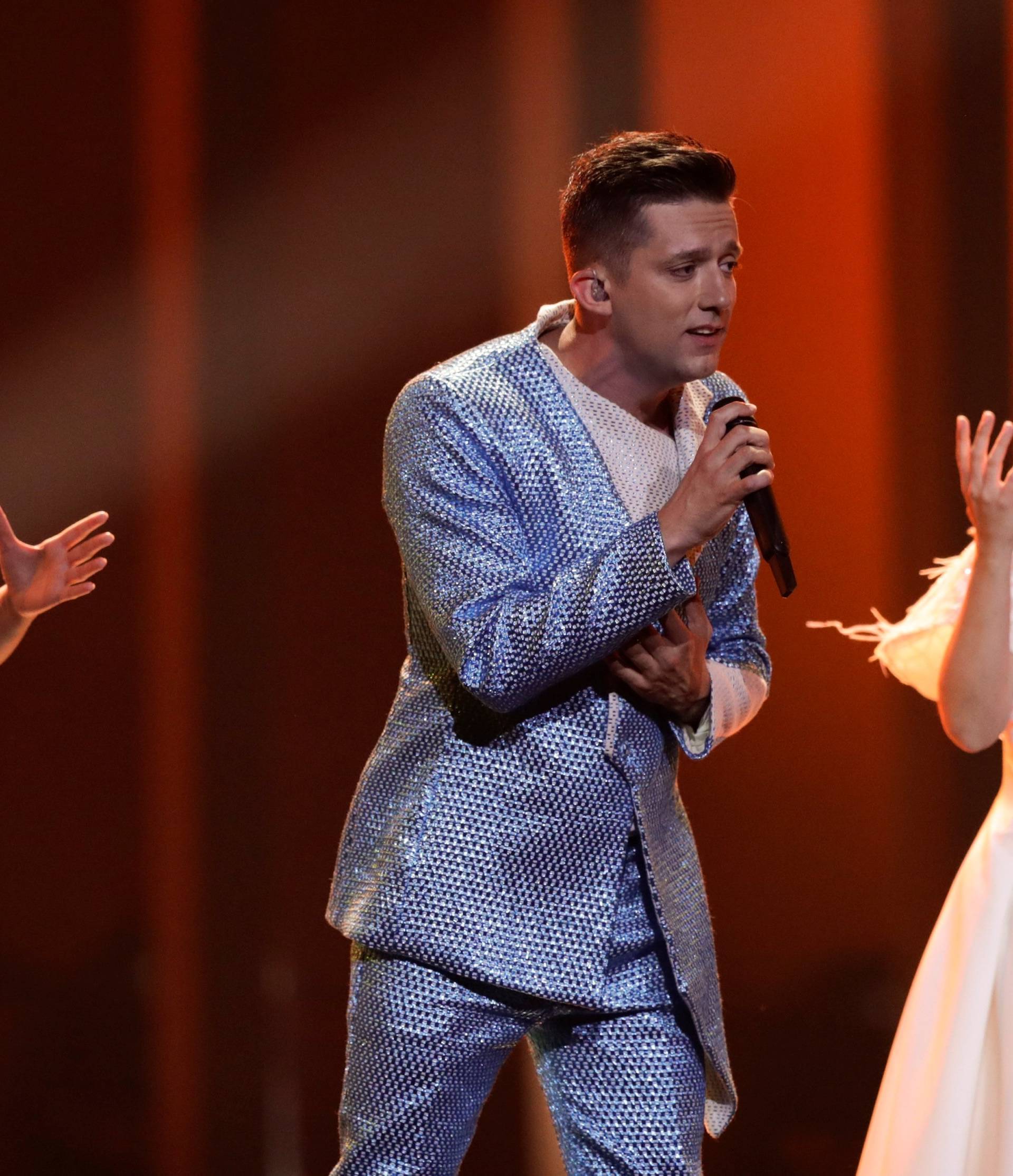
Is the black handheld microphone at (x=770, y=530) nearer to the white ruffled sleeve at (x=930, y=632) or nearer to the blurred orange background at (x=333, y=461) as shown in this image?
the white ruffled sleeve at (x=930, y=632)

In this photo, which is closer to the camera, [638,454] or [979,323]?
[638,454]

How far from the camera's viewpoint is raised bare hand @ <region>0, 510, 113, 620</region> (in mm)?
2084

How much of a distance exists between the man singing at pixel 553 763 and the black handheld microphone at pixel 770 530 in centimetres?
7

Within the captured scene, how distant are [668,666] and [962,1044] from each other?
2.38 ft

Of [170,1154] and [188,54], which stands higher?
[188,54]

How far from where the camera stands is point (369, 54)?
Result: 2.97 m

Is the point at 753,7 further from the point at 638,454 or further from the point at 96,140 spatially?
the point at 638,454

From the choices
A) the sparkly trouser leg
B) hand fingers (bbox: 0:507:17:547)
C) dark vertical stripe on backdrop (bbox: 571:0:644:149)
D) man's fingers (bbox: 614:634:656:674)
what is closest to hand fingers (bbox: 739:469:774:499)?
man's fingers (bbox: 614:634:656:674)

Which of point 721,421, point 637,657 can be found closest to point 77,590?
point 637,657

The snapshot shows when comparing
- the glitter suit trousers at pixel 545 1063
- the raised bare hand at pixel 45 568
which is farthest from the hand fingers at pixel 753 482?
the raised bare hand at pixel 45 568

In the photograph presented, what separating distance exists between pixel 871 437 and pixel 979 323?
270 millimetres

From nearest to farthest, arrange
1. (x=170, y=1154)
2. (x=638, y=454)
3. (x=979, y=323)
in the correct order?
(x=638, y=454), (x=979, y=323), (x=170, y=1154)

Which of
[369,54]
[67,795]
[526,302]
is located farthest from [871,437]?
[67,795]

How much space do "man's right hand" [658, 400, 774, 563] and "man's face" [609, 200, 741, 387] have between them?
0.68 ft
